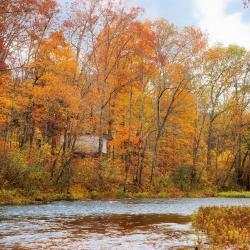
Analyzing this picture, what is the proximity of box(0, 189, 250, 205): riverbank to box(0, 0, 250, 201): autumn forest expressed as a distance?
41 centimetres

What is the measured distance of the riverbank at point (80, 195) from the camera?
28828mm

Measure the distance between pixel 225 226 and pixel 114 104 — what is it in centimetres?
3637

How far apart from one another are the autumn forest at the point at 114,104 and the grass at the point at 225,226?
16.8m

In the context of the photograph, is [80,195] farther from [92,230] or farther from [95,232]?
[95,232]

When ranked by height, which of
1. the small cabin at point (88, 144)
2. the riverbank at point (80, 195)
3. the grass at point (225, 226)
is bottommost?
the riverbank at point (80, 195)

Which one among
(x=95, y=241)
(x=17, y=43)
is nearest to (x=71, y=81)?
(x=17, y=43)

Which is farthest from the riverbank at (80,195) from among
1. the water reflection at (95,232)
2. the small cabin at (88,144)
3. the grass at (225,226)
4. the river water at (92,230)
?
the grass at (225,226)

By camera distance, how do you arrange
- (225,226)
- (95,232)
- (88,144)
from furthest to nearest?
1. (88,144)
2. (95,232)
3. (225,226)

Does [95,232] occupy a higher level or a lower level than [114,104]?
lower

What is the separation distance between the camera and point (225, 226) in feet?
47.0

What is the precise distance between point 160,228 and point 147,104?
117 feet

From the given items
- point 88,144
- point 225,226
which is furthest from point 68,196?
point 225,226

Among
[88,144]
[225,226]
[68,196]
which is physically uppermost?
[88,144]

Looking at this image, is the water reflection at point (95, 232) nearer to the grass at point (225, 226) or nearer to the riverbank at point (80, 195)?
the grass at point (225, 226)
